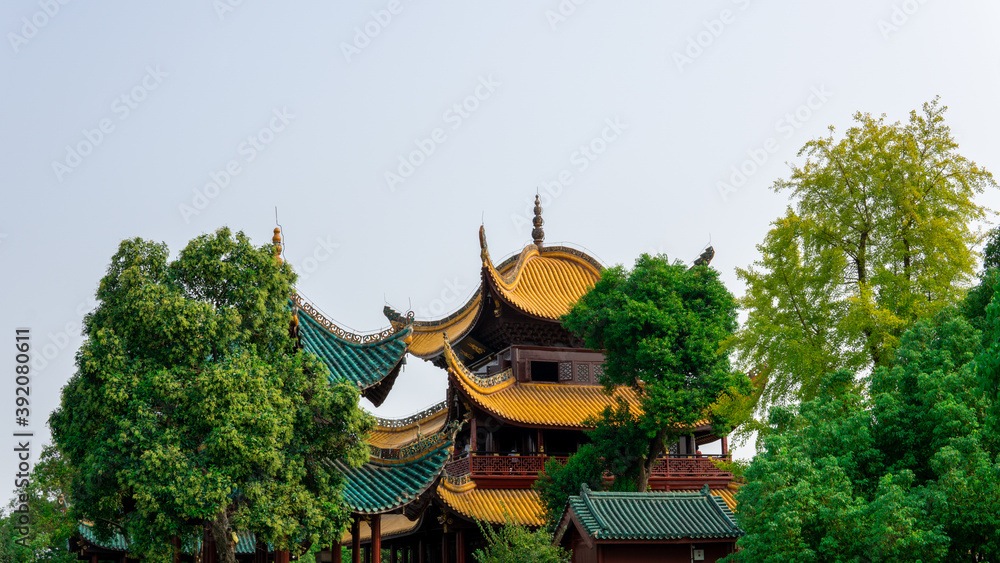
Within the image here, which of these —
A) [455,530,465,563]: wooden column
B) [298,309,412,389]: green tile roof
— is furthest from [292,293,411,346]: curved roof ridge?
[455,530,465,563]: wooden column

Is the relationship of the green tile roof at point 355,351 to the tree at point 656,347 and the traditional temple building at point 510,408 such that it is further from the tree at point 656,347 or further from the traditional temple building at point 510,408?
the tree at point 656,347

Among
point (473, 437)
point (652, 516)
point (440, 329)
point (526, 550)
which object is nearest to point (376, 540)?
point (526, 550)

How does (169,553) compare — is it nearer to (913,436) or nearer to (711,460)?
(913,436)

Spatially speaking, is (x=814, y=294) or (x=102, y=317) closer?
(x=102, y=317)

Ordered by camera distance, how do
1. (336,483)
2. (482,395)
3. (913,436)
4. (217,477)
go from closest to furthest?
1. (217,477)
2. (913,436)
3. (336,483)
4. (482,395)

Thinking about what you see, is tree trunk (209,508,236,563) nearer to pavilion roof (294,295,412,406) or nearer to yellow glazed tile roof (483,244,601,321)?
pavilion roof (294,295,412,406)

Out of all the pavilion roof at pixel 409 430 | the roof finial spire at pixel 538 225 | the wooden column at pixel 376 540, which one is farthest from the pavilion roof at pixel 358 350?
the roof finial spire at pixel 538 225

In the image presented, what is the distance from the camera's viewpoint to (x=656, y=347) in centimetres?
2220

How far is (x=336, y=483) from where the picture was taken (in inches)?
582

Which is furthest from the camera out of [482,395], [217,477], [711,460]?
[711,460]

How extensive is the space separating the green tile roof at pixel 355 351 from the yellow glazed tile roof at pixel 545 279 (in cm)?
891

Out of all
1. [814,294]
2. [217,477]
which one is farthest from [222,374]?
[814,294]

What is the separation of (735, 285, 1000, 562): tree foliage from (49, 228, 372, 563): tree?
6121 mm

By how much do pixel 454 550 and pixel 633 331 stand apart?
8.06 m
